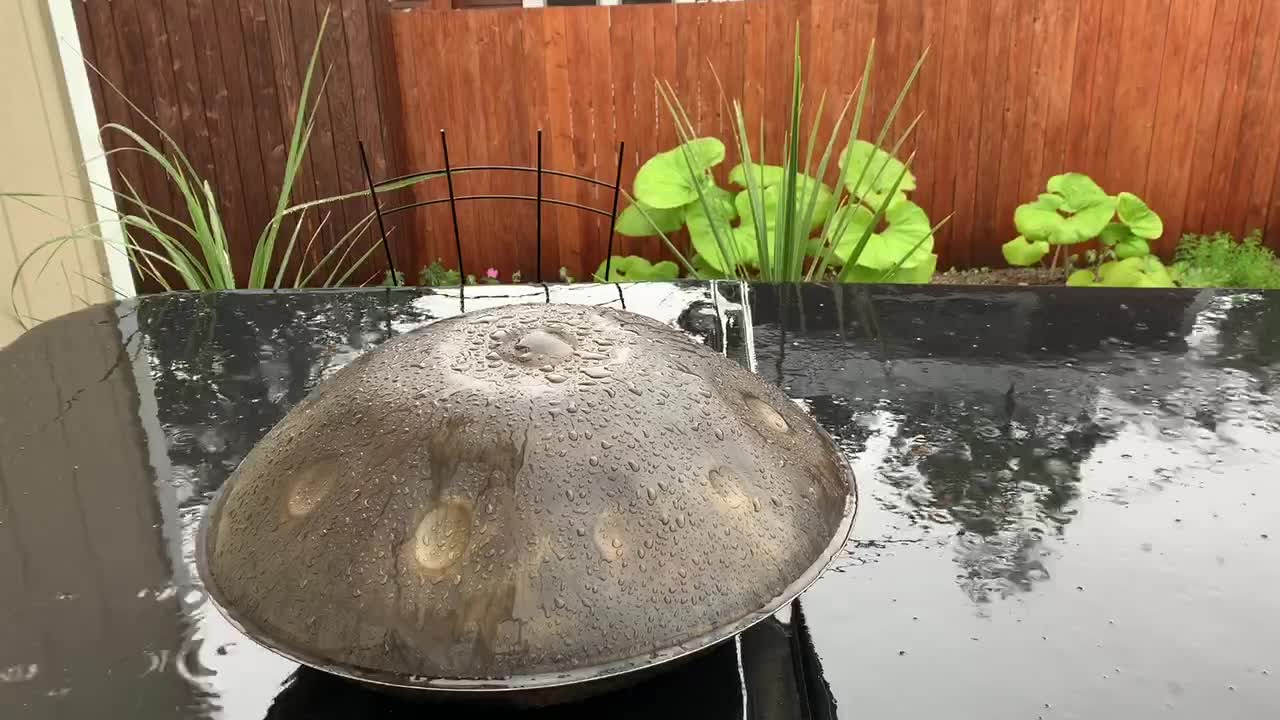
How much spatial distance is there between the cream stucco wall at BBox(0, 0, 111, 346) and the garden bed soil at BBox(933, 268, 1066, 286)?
4.62 metres

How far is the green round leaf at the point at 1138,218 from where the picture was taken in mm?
5004

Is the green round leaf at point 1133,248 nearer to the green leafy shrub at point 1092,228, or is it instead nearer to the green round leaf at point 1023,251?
the green leafy shrub at point 1092,228

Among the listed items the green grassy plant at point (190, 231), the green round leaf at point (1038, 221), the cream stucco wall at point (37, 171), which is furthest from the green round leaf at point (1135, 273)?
the cream stucco wall at point (37, 171)

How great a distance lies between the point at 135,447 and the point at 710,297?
135cm

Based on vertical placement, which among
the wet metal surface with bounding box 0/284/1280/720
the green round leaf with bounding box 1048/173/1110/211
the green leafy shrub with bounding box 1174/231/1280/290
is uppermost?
the wet metal surface with bounding box 0/284/1280/720

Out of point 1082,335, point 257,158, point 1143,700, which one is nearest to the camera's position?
point 1143,700

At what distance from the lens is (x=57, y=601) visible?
129 centimetres

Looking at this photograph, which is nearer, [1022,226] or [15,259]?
[15,259]

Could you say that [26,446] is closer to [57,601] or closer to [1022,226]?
[57,601]

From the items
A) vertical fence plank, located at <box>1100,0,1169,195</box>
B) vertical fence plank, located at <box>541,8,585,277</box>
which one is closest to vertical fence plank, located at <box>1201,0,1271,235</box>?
vertical fence plank, located at <box>1100,0,1169,195</box>

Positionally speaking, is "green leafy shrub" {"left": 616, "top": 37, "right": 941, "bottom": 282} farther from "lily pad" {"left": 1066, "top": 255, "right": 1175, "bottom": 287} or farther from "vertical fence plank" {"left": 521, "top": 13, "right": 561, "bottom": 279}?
"lily pad" {"left": 1066, "top": 255, "right": 1175, "bottom": 287}

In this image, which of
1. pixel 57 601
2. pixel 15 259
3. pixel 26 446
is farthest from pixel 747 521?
pixel 15 259

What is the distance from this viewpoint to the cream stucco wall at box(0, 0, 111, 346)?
10.5ft

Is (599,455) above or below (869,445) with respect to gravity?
above
